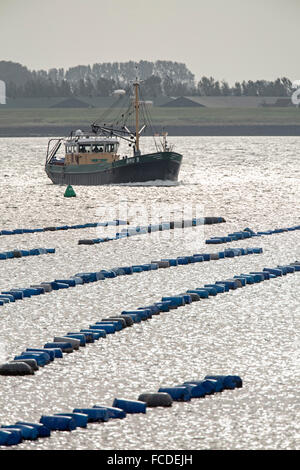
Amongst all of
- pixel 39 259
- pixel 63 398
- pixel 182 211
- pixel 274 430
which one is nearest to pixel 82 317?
pixel 63 398

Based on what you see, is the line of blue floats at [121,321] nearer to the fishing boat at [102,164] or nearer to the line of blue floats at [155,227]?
the line of blue floats at [155,227]

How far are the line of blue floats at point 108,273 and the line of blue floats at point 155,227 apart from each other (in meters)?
4.77

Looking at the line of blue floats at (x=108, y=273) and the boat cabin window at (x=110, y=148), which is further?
the boat cabin window at (x=110, y=148)

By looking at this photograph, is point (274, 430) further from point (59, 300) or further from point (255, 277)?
point (255, 277)

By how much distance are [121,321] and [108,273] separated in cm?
657

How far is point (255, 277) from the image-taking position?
25.2m

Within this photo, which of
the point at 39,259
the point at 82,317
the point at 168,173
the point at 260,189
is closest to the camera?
the point at 82,317

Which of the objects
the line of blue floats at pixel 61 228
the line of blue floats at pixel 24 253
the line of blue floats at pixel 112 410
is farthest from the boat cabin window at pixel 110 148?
the line of blue floats at pixel 112 410

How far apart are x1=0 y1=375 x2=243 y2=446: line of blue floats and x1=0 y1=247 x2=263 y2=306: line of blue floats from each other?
7708mm

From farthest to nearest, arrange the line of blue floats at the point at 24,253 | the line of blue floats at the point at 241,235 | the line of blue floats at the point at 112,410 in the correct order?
the line of blue floats at the point at 241,235 < the line of blue floats at the point at 24,253 < the line of blue floats at the point at 112,410

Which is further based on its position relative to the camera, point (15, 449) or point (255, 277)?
point (255, 277)

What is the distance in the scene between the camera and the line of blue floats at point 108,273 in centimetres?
2291

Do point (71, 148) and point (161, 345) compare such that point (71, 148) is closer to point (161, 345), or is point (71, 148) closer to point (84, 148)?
point (84, 148)
